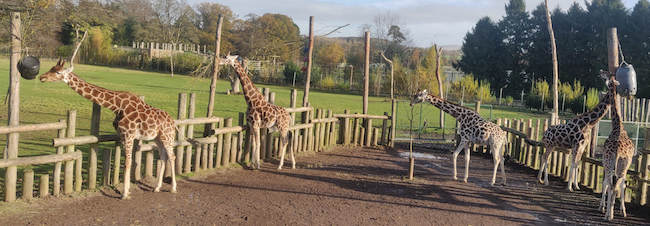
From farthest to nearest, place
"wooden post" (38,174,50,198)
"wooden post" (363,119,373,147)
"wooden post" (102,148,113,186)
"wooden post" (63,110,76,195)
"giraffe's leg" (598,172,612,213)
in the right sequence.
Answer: "wooden post" (363,119,373,147) → "giraffe's leg" (598,172,612,213) → "wooden post" (102,148,113,186) → "wooden post" (63,110,76,195) → "wooden post" (38,174,50,198)

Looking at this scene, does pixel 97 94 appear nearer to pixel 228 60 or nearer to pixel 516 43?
pixel 228 60

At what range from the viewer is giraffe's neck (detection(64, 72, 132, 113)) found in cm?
722

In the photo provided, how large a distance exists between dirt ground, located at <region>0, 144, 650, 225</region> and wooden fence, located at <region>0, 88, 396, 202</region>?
28 cm

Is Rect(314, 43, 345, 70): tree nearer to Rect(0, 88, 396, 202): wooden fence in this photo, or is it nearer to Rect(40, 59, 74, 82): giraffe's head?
Rect(0, 88, 396, 202): wooden fence

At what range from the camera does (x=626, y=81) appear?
8727mm

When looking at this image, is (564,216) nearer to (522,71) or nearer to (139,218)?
(139,218)

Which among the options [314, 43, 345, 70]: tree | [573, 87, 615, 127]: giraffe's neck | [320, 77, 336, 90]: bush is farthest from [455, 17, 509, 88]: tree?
[573, 87, 615, 127]: giraffe's neck

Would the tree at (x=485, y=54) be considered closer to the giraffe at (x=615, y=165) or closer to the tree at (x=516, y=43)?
the tree at (x=516, y=43)

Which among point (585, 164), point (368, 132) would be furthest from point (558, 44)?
point (585, 164)

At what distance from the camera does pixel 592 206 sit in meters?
8.73

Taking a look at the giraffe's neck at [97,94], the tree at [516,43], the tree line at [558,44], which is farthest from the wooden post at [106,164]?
the tree at [516,43]

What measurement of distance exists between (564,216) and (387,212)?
2.98 metres

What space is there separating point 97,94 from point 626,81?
9.02 metres

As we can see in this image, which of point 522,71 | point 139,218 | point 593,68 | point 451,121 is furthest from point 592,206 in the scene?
point 522,71
